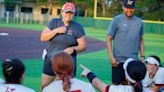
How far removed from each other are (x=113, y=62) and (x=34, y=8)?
61478 millimetres

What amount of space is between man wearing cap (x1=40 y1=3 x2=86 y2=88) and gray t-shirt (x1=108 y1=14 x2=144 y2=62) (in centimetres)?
77

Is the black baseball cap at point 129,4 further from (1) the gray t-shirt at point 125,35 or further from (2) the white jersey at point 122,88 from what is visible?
(2) the white jersey at point 122,88

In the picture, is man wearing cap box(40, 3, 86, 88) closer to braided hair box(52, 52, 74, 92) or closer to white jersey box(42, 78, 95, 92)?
white jersey box(42, 78, 95, 92)

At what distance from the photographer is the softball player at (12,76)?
4.20m

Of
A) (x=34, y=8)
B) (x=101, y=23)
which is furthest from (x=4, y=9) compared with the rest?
(x=101, y=23)

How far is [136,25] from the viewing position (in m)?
6.99

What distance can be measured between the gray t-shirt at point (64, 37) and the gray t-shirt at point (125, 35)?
0.80 meters

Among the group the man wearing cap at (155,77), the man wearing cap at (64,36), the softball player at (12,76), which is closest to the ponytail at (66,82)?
the softball player at (12,76)

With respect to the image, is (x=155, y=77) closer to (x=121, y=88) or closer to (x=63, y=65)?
(x=121, y=88)

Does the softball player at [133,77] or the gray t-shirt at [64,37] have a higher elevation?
the gray t-shirt at [64,37]

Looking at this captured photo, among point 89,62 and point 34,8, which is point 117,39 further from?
point 34,8

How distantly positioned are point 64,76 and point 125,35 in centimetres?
299

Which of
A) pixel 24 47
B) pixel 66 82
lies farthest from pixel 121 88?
pixel 24 47

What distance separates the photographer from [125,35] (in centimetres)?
693
